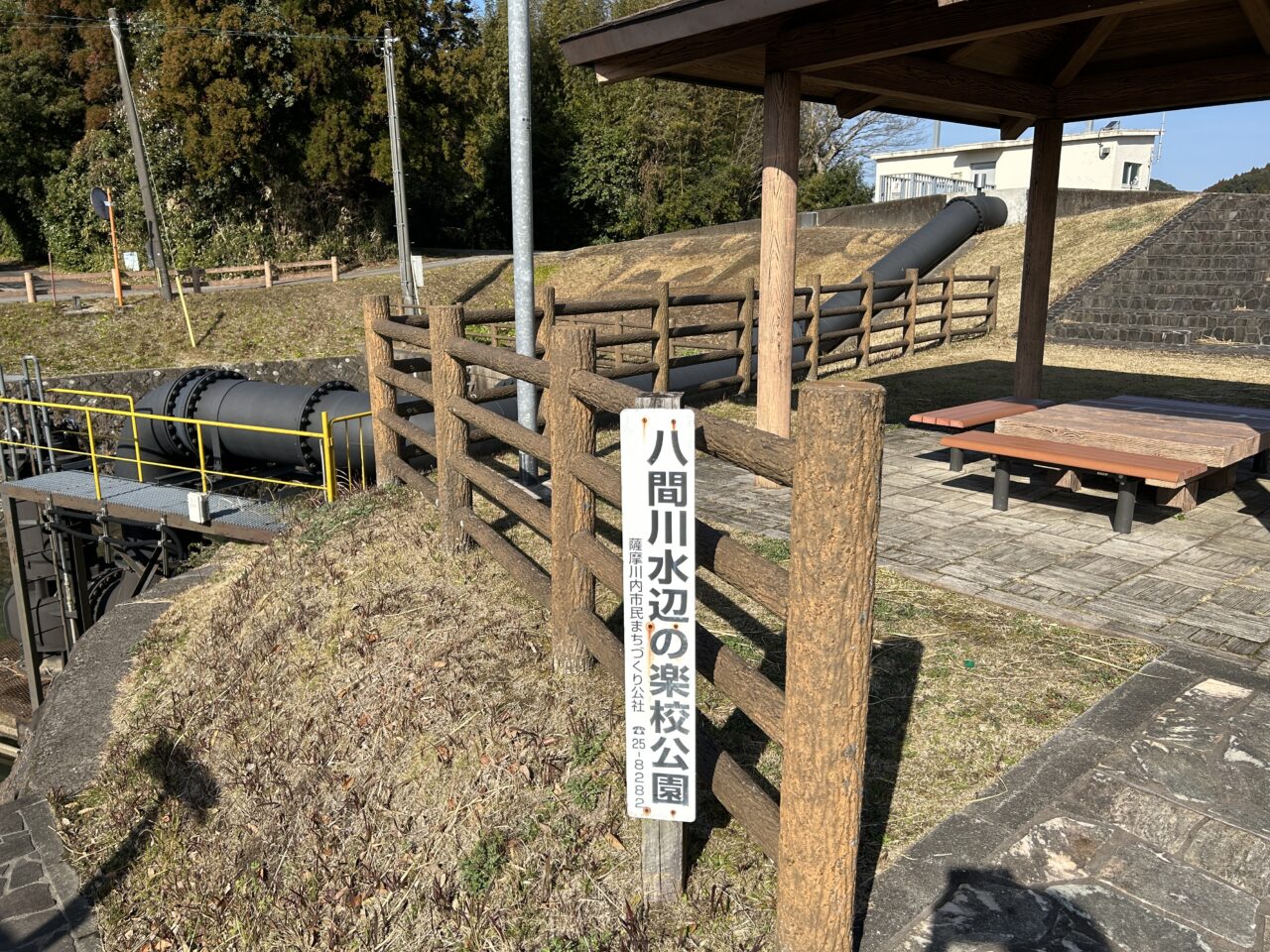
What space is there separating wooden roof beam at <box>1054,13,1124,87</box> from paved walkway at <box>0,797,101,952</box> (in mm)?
8729

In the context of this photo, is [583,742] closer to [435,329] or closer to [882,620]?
[882,620]

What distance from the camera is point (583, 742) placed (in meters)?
3.92

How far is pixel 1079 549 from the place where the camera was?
19.4ft

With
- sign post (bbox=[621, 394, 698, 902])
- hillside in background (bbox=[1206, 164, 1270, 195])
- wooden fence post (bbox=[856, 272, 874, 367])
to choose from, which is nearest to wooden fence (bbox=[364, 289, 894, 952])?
sign post (bbox=[621, 394, 698, 902])

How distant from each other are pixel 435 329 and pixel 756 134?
33.4 metres

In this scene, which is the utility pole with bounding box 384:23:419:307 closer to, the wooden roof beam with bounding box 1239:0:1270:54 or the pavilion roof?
the pavilion roof

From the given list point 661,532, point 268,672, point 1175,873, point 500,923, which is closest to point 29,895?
point 268,672

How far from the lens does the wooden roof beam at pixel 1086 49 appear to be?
7.56 m

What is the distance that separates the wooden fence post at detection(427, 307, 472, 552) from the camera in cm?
605

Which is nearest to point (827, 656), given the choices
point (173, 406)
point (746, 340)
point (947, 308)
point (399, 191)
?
point (746, 340)

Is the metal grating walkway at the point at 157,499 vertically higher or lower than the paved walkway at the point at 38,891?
higher

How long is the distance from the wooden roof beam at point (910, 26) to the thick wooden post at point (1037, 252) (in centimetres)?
300

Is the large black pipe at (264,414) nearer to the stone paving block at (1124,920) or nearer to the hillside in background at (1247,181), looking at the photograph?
→ the stone paving block at (1124,920)

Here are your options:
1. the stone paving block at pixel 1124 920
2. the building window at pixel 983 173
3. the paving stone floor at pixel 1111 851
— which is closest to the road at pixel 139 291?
the building window at pixel 983 173
